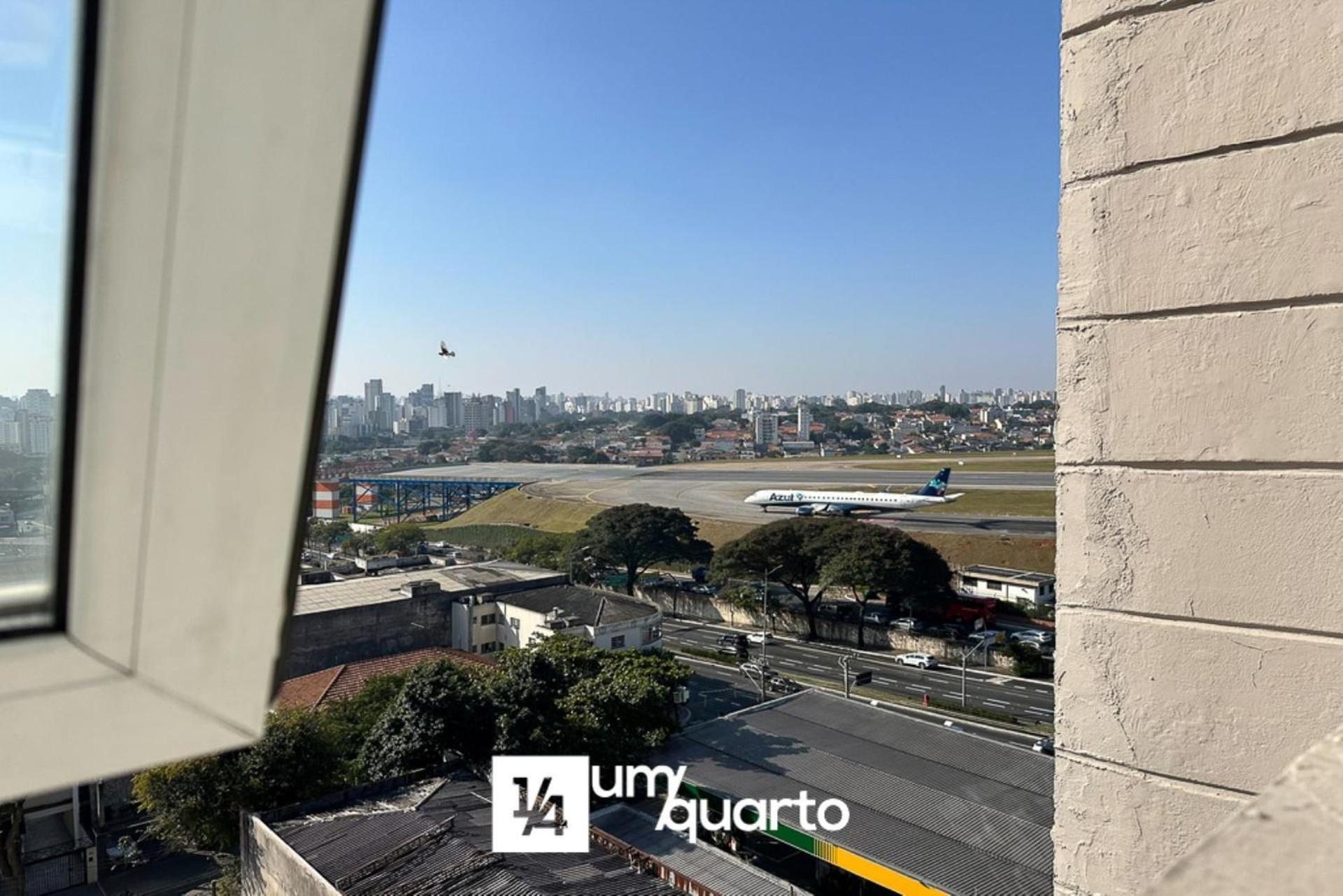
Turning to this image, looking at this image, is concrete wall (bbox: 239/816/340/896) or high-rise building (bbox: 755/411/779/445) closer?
concrete wall (bbox: 239/816/340/896)

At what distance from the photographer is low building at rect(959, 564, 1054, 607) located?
1286cm

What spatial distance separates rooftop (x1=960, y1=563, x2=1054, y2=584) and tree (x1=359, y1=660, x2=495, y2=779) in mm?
9828

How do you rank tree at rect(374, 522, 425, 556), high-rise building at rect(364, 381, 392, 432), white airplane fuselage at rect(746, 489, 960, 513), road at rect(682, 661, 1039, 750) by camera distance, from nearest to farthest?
road at rect(682, 661, 1039, 750) < tree at rect(374, 522, 425, 556) < white airplane fuselage at rect(746, 489, 960, 513) < high-rise building at rect(364, 381, 392, 432)

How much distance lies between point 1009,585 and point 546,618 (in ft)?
25.0

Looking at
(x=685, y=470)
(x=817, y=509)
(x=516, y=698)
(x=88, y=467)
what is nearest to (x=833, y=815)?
(x=516, y=698)

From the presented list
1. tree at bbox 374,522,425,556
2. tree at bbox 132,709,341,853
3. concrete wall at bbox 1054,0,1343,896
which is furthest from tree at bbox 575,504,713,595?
concrete wall at bbox 1054,0,1343,896

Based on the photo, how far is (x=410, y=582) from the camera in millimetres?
11539

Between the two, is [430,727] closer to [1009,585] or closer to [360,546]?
[1009,585]

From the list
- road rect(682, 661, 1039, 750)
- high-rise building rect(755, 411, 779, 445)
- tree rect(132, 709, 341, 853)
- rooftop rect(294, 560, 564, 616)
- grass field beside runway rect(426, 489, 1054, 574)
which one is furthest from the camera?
high-rise building rect(755, 411, 779, 445)

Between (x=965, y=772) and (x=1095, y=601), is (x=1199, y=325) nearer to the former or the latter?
(x=1095, y=601)

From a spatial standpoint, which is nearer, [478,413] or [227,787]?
[227,787]

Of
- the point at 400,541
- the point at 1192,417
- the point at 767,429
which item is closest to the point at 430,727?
the point at 1192,417

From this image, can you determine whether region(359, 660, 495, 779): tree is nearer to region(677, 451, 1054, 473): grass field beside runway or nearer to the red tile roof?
the red tile roof

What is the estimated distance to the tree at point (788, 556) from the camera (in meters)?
12.9
